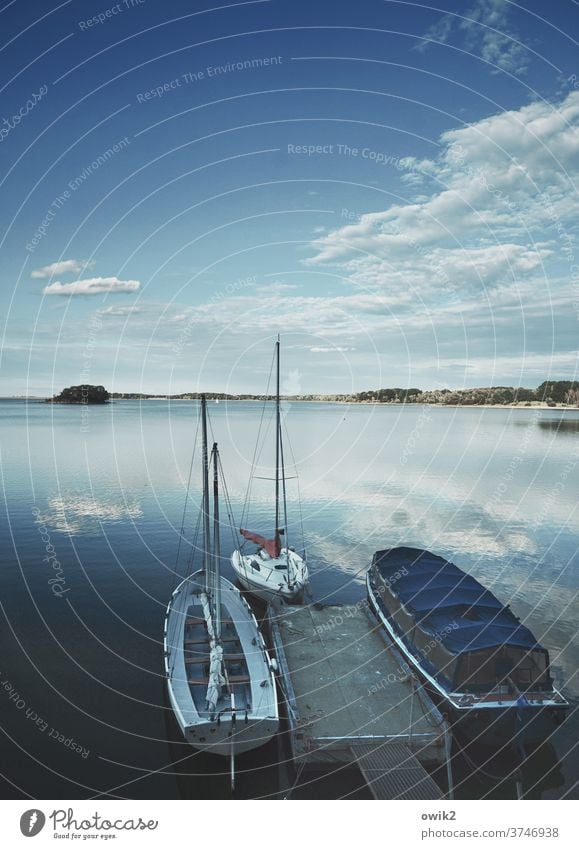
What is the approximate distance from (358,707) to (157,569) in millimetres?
21186

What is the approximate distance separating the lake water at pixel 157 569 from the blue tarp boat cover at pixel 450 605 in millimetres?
4129

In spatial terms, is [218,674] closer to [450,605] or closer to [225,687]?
[225,687]

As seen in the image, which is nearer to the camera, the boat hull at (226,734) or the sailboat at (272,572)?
the boat hull at (226,734)

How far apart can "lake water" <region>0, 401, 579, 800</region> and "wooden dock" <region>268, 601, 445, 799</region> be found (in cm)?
111

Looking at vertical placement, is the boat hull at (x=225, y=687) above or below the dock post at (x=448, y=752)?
above

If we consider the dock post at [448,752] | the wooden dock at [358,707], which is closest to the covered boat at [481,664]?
the dock post at [448,752]

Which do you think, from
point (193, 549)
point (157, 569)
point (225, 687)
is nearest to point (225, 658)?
point (225, 687)

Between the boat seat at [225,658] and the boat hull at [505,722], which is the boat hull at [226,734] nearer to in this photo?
the boat seat at [225,658]

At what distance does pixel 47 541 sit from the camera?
147 feet

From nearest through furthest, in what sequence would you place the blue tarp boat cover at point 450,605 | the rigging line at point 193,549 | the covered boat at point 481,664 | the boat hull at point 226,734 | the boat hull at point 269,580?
the boat hull at point 226,734
the covered boat at point 481,664
the blue tarp boat cover at point 450,605
the boat hull at point 269,580
the rigging line at point 193,549

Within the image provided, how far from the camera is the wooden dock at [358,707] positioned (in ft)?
61.5

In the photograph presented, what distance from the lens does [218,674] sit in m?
21.6
